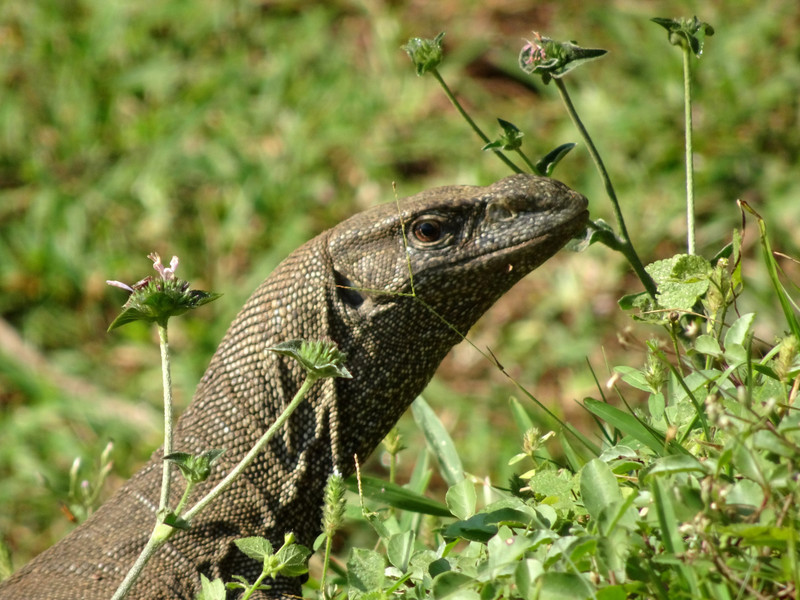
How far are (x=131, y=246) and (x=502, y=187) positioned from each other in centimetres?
491

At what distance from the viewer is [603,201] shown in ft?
23.2

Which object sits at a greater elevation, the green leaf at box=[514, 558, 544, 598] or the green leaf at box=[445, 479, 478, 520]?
the green leaf at box=[514, 558, 544, 598]

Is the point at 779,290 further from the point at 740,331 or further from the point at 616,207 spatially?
the point at 616,207

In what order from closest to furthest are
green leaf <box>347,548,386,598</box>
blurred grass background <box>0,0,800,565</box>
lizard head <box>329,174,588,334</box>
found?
green leaf <box>347,548,386,598</box>
lizard head <box>329,174,588,334</box>
blurred grass background <box>0,0,800,565</box>

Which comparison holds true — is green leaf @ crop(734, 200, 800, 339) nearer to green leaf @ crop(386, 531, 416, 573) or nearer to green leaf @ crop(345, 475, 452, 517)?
green leaf @ crop(386, 531, 416, 573)

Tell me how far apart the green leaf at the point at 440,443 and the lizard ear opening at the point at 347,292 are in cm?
49

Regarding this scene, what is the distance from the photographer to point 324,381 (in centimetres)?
315

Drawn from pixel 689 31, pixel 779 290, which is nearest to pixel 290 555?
pixel 779 290

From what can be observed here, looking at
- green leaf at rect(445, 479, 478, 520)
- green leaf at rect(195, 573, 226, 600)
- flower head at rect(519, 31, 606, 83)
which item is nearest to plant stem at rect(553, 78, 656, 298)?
flower head at rect(519, 31, 606, 83)

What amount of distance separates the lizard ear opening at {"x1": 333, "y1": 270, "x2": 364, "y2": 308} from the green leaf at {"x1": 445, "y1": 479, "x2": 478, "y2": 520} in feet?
2.83

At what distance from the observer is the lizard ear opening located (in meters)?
3.26

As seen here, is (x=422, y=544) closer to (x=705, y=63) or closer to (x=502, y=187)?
(x=502, y=187)

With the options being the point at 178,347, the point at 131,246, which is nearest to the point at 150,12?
the point at 131,246

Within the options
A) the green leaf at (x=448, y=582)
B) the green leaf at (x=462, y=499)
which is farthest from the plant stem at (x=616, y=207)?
the green leaf at (x=448, y=582)
